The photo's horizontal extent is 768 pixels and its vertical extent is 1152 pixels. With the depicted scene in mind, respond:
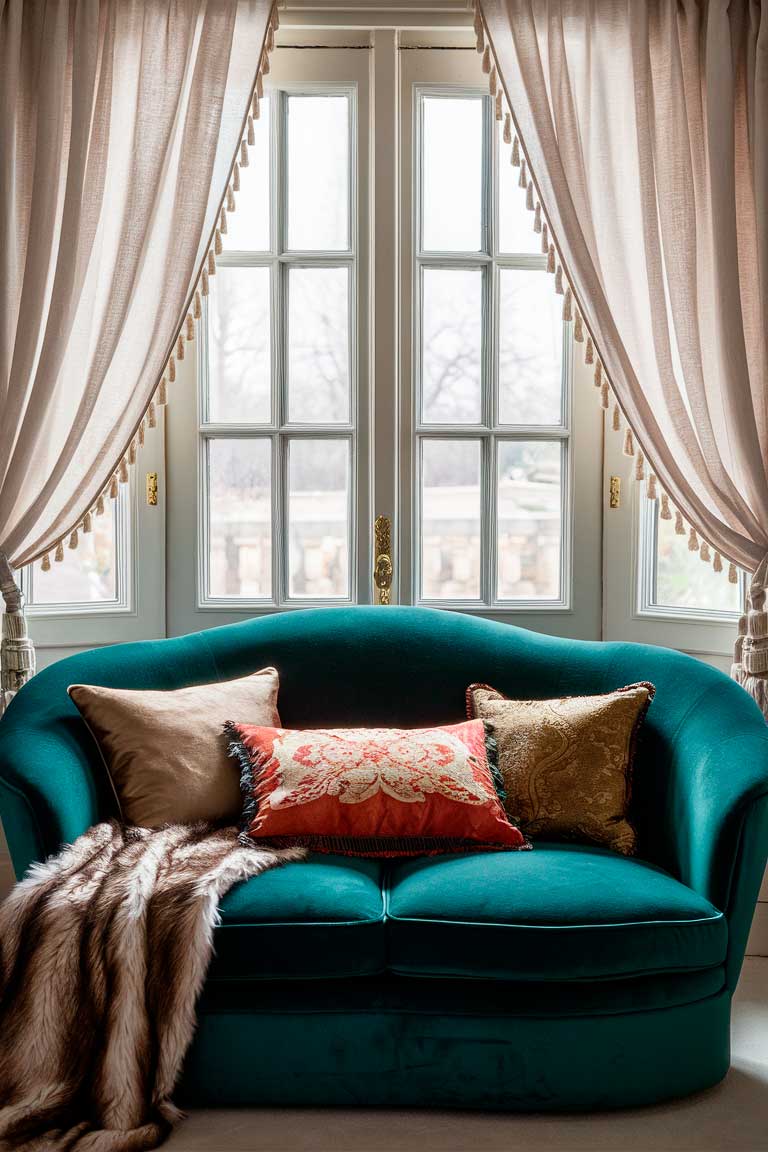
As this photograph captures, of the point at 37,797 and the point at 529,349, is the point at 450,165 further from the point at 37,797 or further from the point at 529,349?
the point at 37,797

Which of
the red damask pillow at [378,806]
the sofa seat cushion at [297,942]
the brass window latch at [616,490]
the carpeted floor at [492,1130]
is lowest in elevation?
the carpeted floor at [492,1130]

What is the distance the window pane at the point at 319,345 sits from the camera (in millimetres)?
2779

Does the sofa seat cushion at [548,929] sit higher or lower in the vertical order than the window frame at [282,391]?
lower

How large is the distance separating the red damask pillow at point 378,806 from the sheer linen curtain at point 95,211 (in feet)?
2.92

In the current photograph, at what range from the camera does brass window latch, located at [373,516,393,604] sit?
9.06 feet

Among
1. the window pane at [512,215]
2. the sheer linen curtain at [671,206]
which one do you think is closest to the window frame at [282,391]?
the window pane at [512,215]

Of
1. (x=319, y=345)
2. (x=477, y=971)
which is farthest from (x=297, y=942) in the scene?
(x=319, y=345)

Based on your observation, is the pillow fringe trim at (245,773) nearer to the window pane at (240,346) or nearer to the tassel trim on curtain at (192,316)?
the tassel trim on curtain at (192,316)

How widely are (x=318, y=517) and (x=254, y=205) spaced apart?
904mm

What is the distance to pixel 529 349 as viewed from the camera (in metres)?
2.80

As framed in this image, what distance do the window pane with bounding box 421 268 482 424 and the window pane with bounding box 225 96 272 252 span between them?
498 mm

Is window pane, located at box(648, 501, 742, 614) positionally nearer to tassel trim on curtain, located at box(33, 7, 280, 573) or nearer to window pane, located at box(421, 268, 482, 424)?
window pane, located at box(421, 268, 482, 424)

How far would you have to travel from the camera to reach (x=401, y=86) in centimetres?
271

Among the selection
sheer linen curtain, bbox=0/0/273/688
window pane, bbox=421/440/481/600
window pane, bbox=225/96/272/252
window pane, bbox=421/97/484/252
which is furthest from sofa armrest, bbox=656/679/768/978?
window pane, bbox=225/96/272/252
